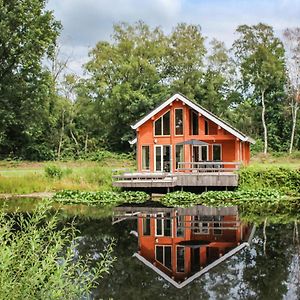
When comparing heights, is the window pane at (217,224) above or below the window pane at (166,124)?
below

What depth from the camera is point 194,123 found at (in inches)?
1175

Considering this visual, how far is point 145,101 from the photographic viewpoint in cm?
4488

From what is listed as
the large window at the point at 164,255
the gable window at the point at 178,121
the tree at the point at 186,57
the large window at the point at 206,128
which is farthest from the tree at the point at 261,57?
the large window at the point at 164,255

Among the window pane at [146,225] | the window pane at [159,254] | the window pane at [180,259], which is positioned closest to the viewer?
the window pane at [180,259]

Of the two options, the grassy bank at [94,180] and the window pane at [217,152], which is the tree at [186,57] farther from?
the grassy bank at [94,180]

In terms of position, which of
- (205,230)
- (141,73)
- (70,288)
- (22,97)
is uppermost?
(141,73)

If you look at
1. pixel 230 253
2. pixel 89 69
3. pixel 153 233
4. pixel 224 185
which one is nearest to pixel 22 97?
pixel 224 185

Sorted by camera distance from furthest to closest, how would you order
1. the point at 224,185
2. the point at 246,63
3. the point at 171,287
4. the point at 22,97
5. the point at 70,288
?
the point at 246,63, the point at 22,97, the point at 224,185, the point at 171,287, the point at 70,288

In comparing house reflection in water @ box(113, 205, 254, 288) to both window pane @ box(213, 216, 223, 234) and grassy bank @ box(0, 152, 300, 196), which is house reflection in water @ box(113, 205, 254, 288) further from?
grassy bank @ box(0, 152, 300, 196)

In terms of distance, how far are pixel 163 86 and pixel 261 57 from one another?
1004 centimetres

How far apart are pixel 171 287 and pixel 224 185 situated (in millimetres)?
15259

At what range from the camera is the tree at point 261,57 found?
4709cm

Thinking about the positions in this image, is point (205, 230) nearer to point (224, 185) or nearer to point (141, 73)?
point (224, 185)

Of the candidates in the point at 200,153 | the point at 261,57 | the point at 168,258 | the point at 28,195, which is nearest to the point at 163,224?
the point at 168,258
